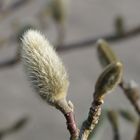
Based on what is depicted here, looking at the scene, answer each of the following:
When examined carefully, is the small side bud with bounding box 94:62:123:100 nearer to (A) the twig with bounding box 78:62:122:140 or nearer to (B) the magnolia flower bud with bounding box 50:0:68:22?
(A) the twig with bounding box 78:62:122:140

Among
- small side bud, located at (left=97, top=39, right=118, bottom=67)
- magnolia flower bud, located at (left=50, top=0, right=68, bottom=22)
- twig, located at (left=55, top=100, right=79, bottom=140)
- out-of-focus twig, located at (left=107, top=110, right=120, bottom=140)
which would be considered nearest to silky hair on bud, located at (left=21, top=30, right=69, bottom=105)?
twig, located at (left=55, top=100, right=79, bottom=140)

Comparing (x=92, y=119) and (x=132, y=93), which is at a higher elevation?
(x=92, y=119)

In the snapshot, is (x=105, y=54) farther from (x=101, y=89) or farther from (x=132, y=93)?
(x=101, y=89)

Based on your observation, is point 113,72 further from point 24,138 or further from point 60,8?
point 24,138

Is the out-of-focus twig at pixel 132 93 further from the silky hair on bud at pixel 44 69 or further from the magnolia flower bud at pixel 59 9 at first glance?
the magnolia flower bud at pixel 59 9

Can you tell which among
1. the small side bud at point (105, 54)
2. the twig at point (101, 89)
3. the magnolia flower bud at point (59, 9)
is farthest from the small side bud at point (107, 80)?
the magnolia flower bud at point (59, 9)

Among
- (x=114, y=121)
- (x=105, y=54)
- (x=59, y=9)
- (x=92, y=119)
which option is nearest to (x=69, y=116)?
(x=92, y=119)
